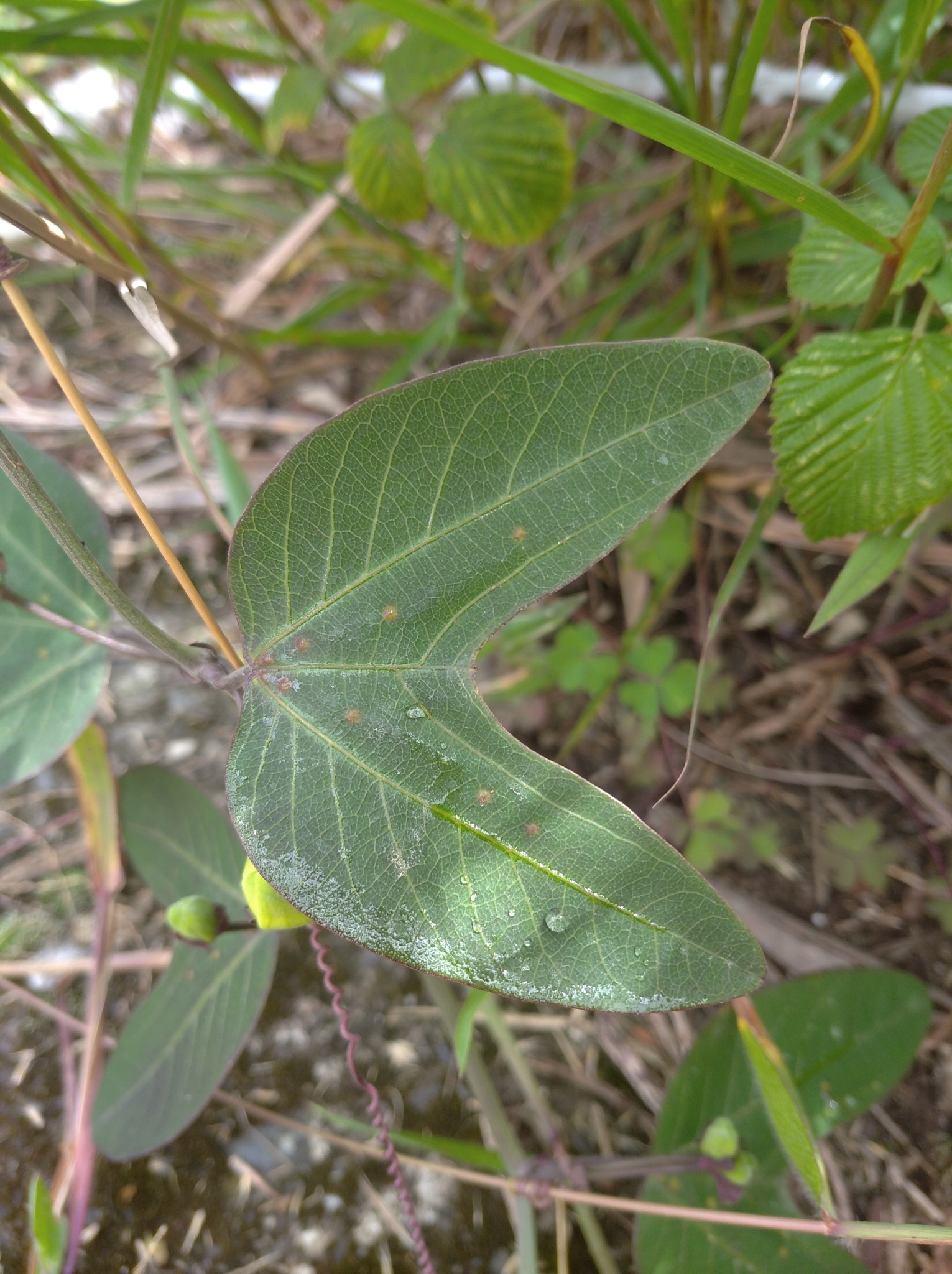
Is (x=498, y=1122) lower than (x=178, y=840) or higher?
lower

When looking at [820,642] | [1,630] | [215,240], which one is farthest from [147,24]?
[820,642]

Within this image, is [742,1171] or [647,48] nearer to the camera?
[742,1171]

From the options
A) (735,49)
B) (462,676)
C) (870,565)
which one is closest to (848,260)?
(870,565)

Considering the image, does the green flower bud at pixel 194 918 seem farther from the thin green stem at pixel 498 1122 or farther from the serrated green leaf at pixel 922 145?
the serrated green leaf at pixel 922 145

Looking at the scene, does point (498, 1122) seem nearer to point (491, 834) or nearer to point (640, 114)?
point (491, 834)

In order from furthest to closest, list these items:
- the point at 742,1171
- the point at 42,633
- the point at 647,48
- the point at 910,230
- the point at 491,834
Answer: the point at 647,48, the point at 42,633, the point at 742,1171, the point at 910,230, the point at 491,834

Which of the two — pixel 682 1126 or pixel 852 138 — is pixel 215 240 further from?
pixel 682 1126

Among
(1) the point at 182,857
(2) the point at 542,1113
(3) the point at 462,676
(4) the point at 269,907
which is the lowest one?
(2) the point at 542,1113

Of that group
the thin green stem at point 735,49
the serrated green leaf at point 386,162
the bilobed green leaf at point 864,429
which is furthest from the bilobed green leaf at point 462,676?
the serrated green leaf at point 386,162
